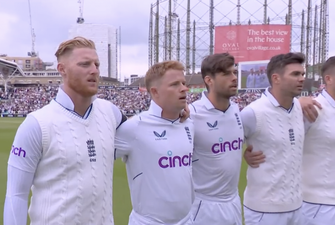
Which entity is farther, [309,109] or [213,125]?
[309,109]

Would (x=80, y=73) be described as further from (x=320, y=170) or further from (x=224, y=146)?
(x=320, y=170)

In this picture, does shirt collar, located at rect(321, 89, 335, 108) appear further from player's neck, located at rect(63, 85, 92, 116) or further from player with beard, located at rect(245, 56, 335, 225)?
player's neck, located at rect(63, 85, 92, 116)

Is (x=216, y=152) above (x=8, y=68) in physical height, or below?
below

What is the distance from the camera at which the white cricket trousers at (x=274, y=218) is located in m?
3.52

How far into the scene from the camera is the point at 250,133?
3.69 metres

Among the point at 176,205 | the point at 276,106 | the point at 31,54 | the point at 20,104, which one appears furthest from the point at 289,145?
the point at 31,54

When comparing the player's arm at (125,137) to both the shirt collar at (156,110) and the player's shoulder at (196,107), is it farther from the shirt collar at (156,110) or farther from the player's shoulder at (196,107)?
the player's shoulder at (196,107)

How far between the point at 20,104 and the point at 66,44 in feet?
164

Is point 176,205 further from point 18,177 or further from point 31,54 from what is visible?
point 31,54

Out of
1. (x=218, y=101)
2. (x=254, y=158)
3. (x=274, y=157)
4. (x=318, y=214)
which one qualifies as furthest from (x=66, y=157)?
(x=318, y=214)

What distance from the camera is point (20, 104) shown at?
4891cm

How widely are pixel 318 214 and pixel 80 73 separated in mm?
2783

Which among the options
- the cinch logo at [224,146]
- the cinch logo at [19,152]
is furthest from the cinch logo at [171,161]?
the cinch logo at [19,152]

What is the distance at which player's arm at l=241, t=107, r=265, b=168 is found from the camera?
3555mm
